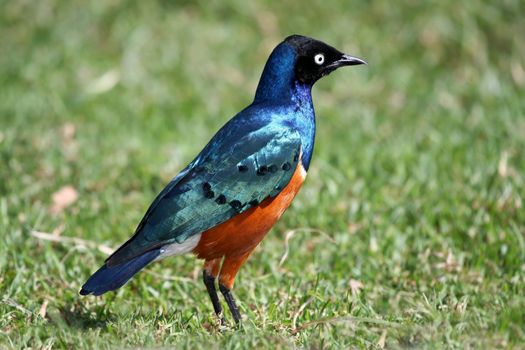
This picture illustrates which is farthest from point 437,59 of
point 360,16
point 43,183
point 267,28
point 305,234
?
point 43,183

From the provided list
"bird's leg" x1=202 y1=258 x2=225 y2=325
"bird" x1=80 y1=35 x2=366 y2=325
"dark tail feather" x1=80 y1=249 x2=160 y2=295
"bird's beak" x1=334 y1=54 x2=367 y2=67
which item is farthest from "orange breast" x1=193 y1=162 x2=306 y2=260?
"bird's beak" x1=334 y1=54 x2=367 y2=67

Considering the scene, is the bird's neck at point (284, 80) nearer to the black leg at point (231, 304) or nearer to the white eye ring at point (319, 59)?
the white eye ring at point (319, 59)

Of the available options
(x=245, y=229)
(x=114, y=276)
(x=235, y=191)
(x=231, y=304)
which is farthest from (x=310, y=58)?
(x=114, y=276)

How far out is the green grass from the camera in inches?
154

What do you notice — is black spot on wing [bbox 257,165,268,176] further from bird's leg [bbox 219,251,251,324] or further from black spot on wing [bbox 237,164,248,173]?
bird's leg [bbox 219,251,251,324]

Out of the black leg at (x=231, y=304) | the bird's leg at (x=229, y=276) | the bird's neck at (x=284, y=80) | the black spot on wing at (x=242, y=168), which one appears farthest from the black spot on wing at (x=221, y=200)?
the bird's neck at (x=284, y=80)

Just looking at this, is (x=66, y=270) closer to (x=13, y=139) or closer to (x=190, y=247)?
(x=190, y=247)

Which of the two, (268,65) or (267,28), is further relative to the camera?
(267,28)

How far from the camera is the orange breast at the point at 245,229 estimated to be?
154 inches

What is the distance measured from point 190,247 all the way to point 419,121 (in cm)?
348

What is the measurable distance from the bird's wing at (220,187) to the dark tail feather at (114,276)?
29 mm

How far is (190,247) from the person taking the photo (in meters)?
3.95

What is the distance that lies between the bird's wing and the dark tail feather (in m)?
0.03

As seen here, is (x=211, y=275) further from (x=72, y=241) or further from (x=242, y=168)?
(x=72, y=241)
